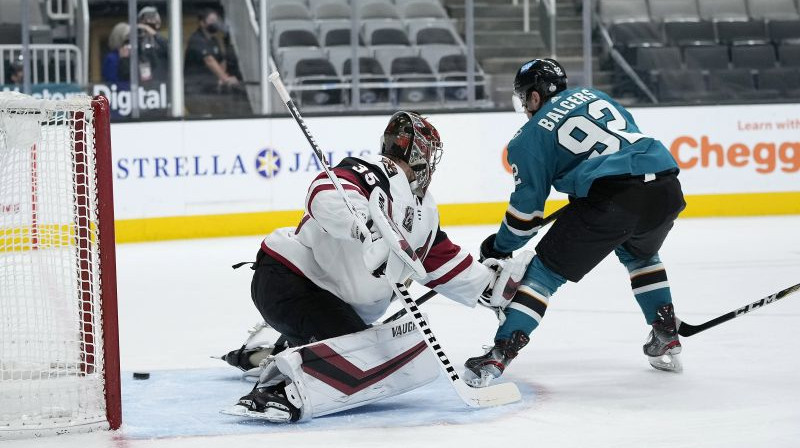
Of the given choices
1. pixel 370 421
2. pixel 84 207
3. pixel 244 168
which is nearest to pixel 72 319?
pixel 84 207

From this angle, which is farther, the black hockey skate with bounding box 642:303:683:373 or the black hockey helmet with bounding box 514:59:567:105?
the black hockey skate with bounding box 642:303:683:373

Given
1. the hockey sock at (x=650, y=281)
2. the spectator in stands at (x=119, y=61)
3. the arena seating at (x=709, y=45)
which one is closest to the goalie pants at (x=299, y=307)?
the hockey sock at (x=650, y=281)

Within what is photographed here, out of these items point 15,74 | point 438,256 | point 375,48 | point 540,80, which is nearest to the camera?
point 438,256

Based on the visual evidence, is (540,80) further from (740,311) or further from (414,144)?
(740,311)

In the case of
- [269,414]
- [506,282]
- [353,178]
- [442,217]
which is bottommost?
[442,217]

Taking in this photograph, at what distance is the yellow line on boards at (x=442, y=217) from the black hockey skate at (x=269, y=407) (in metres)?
4.69

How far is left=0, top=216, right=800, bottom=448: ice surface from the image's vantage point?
3.06m

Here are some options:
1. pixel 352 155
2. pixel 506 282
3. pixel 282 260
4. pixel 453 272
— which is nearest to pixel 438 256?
pixel 453 272

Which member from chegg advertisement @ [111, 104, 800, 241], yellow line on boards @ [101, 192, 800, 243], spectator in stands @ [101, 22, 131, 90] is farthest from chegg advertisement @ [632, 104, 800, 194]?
spectator in stands @ [101, 22, 131, 90]

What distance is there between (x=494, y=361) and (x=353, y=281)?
1.67 feet

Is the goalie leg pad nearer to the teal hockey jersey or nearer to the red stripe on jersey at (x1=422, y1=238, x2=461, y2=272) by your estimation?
the red stripe on jersey at (x1=422, y1=238, x2=461, y2=272)

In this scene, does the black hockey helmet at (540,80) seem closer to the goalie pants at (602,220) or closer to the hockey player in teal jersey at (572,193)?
the hockey player in teal jersey at (572,193)

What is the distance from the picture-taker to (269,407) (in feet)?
10.4

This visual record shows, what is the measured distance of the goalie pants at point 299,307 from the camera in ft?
11.0
